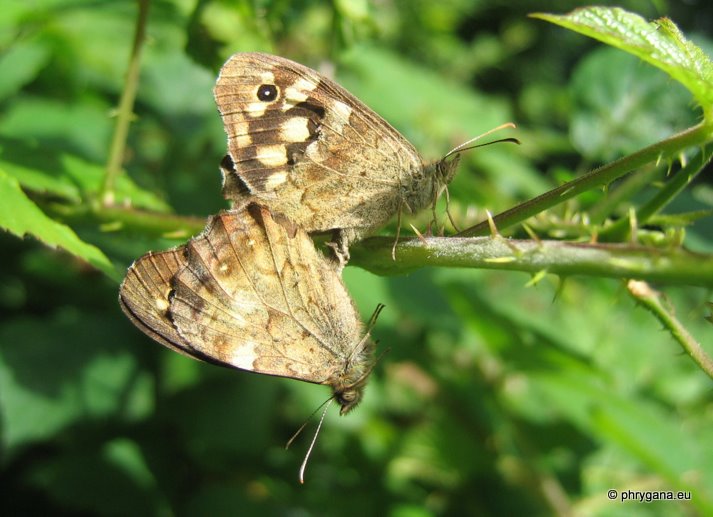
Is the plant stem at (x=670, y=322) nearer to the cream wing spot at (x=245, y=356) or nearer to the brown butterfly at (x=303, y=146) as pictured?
the brown butterfly at (x=303, y=146)

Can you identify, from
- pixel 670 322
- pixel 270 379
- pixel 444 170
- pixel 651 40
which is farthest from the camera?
pixel 270 379

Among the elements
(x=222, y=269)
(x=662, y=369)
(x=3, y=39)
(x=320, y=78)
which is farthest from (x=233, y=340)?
(x=662, y=369)

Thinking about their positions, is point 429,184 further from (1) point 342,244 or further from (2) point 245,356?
(2) point 245,356

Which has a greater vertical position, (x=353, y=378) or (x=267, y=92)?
(x=267, y=92)

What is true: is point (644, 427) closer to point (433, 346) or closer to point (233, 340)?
point (433, 346)

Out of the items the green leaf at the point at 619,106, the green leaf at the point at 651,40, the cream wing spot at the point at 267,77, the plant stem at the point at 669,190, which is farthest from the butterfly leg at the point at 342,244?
the green leaf at the point at 619,106

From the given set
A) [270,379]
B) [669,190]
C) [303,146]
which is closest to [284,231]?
[303,146]

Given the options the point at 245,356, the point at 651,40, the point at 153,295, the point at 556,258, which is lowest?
the point at 245,356

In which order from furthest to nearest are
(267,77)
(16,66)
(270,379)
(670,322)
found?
(270,379), (16,66), (267,77), (670,322)
